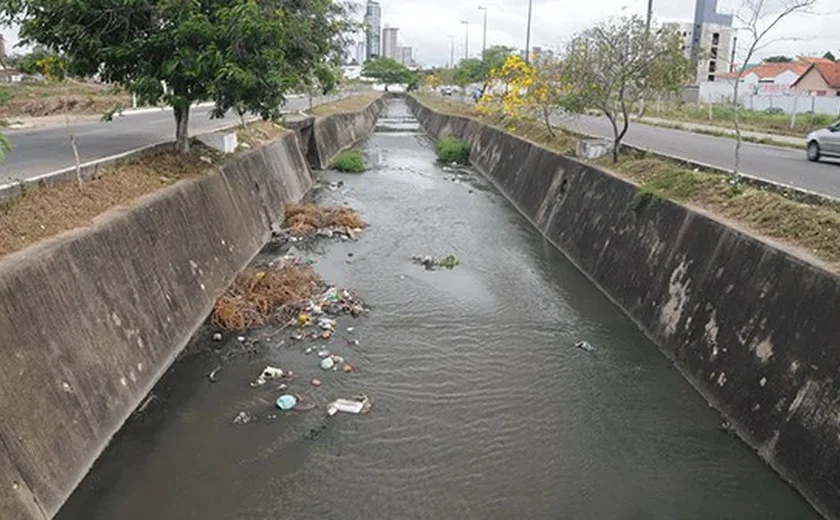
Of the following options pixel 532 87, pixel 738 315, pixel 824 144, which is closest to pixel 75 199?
pixel 738 315

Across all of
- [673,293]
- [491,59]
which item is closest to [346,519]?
[673,293]


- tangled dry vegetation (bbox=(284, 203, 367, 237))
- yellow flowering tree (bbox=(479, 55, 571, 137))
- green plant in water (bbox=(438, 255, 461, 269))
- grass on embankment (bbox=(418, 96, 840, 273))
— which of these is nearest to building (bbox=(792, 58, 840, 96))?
yellow flowering tree (bbox=(479, 55, 571, 137))

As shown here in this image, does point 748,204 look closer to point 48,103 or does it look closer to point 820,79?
point 48,103

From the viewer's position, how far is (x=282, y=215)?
A: 23062 mm

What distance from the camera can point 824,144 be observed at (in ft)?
65.2

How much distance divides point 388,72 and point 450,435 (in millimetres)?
129371

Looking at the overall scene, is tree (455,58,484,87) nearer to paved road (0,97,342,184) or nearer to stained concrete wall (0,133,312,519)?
paved road (0,97,342,184)

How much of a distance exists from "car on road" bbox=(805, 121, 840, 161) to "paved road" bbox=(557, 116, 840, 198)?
29 cm

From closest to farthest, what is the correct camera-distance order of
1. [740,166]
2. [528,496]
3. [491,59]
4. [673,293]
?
[528,496] → [673,293] → [740,166] → [491,59]

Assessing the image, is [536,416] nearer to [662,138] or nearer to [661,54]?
[661,54]

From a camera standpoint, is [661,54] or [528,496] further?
[661,54]

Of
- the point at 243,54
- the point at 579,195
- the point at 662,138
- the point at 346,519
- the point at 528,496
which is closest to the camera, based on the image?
the point at 346,519

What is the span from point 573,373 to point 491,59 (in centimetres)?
6111

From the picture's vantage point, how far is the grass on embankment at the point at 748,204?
10000mm
